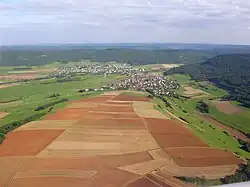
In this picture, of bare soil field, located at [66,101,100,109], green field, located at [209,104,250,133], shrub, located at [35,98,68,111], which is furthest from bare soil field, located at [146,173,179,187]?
shrub, located at [35,98,68,111]

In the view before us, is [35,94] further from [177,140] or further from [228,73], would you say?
[228,73]

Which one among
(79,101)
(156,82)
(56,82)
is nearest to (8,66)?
(56,82)

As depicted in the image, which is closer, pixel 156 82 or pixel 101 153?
pixel 101 153

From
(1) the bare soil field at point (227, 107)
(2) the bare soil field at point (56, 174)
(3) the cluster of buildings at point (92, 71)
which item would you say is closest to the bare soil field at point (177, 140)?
(2) the bare soil field at point (56, 174)

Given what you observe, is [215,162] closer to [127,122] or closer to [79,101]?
[127,122]

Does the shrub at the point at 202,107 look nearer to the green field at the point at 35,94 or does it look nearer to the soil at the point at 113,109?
the soil at the point at 113,109

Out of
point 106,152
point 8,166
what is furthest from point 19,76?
point 8,166

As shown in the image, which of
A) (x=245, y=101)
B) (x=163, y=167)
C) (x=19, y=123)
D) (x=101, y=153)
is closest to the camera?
(x=163, y=167)

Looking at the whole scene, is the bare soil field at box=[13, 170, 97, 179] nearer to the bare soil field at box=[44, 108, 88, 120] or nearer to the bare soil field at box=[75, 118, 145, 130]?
the bare soil field at box=[75, 118, 145, 130]
